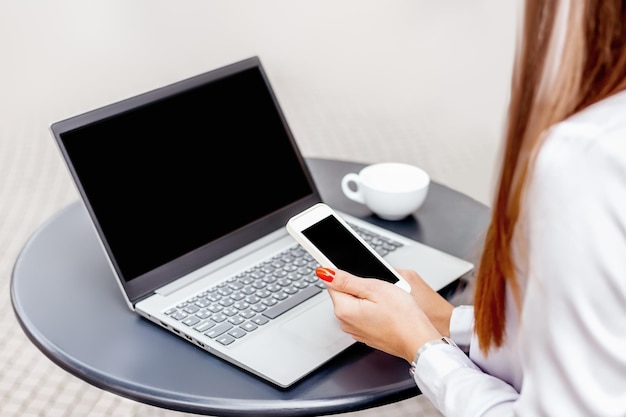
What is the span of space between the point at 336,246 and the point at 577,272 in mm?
348

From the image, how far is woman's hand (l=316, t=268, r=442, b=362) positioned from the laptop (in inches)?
1.8

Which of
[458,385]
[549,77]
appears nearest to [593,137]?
[549,77]

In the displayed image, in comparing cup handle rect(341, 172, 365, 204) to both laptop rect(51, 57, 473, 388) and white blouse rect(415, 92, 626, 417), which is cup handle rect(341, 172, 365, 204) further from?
white blouse rect(415, 92, 626, 417)

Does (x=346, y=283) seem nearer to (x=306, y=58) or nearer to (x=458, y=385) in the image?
(x=458, y=385)

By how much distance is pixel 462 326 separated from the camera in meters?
0.84

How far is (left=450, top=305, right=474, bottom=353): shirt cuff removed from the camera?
84 centimetres

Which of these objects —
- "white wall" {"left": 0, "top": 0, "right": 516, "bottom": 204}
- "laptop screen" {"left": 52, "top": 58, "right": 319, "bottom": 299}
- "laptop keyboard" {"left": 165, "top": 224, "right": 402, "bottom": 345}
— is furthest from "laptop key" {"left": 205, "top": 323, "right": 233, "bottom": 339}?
"white wall" {"left": 0, "top": 0, "right": 516, "bottom": 204}

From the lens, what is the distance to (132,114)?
940 millimetres

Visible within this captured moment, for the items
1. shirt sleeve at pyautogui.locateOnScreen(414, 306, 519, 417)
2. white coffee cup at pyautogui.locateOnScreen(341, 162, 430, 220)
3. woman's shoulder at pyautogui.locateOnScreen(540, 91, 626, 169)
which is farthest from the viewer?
white coffee cup at pyautogui.locateOnScreen(341, 162, 430, 220)

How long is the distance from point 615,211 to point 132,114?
617mm

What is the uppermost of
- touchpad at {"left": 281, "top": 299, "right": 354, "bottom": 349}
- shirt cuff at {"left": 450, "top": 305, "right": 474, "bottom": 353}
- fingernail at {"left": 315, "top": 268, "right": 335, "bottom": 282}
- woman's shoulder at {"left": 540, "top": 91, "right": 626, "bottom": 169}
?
woman's shoulder at {"left": 540, "top": 91, "right": 626, "bottom": 169}

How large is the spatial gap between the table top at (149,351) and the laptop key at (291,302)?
0.29 ft

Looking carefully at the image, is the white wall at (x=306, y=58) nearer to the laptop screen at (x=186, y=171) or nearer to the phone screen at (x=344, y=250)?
the laptop screen at (x=186, y=171)

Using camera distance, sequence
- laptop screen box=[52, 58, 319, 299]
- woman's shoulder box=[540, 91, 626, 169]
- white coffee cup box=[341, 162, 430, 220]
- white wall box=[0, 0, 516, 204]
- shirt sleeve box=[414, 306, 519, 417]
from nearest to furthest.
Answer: woman's shoulder box=[540, 91, 626, 169] < shirt sleeve box=[414, 306, 519, 417] < laptop screen box=[52, 58, 319, 299] < white coffee cup box=[341, 162, 430, 220] < white wall box=[0, 0, 516, 204]
